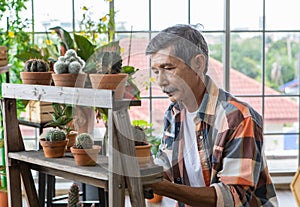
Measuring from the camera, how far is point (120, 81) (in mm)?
2371

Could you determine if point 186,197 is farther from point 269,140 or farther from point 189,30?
point 269,140

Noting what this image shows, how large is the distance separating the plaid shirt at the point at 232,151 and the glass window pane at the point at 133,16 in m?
2.65

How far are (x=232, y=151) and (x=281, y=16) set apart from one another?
3170 millimetres

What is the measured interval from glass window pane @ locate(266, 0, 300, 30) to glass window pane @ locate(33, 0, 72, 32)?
1.69 m

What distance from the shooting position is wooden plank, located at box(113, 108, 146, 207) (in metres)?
→ 2.14

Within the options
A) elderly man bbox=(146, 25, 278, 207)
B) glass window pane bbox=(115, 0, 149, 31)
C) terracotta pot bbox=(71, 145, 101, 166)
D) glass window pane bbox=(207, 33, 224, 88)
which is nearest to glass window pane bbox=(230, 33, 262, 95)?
glass window pane bbox=(207, 33, 224, 88)

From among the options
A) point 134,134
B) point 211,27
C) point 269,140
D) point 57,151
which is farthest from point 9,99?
point 269,140

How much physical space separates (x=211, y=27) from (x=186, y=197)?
306 cm

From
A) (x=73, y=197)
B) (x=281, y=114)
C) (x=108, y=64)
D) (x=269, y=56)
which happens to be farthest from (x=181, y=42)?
(x=269, y=56)

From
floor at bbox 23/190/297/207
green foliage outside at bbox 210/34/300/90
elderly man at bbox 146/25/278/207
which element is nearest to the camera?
elderly man at bbox 146/25/278/207

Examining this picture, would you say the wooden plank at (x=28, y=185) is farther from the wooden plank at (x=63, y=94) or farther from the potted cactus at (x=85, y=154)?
the potted cactus at (x=85, y=154)

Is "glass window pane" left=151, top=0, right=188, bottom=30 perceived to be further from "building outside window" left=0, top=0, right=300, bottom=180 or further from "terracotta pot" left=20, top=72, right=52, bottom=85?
"terracotta pot" left=20, top=72, right=52, bottom=85

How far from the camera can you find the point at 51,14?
5.01m

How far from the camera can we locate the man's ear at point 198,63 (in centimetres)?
242
